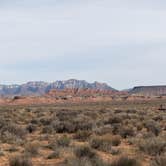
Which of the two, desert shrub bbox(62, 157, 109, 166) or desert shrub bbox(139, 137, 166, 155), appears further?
desert shrub bbox(139, 137, 166, 155)

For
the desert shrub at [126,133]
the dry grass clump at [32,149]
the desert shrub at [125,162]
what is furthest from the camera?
the desert shrub at [126,133]

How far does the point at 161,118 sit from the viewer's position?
37.3 meters

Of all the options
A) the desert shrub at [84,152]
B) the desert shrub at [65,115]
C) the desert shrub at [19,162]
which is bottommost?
the desert shrub at [19,162]

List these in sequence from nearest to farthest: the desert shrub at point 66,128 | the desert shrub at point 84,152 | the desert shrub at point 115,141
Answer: the desert shrub at point 84,152, the desert shrub at point 115,141, the desert shrub at point 66,128

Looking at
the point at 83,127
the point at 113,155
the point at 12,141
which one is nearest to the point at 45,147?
the point at 12,141

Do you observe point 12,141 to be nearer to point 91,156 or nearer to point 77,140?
point 77,140

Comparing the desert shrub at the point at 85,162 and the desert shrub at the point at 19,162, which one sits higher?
the desert shrub at the point at 85,162

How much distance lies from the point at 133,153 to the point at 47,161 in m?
3.48

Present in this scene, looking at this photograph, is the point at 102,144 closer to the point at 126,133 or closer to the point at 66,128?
the point at 126,133

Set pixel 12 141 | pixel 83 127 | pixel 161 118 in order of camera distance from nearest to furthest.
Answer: pixel 12 141 < pixel 83 127 < pixel 161 118

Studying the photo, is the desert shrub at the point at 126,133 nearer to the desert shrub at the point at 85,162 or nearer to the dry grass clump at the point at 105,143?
the dry grass clump at the point at 105,143

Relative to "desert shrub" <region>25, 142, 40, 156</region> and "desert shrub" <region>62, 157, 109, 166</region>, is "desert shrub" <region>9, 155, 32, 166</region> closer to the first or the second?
"desert shrub" <region>62, 157, 109, 166</region>

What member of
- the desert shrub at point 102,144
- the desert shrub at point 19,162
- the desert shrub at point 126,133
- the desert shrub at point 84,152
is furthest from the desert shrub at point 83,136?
A: the desert shrub at point 19,162

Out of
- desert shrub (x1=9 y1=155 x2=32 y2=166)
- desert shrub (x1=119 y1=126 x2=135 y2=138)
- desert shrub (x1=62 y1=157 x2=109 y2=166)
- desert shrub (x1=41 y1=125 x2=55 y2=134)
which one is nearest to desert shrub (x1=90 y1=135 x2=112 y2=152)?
desert shrub (x1=119 y1=126 x2=135 y2=138)
